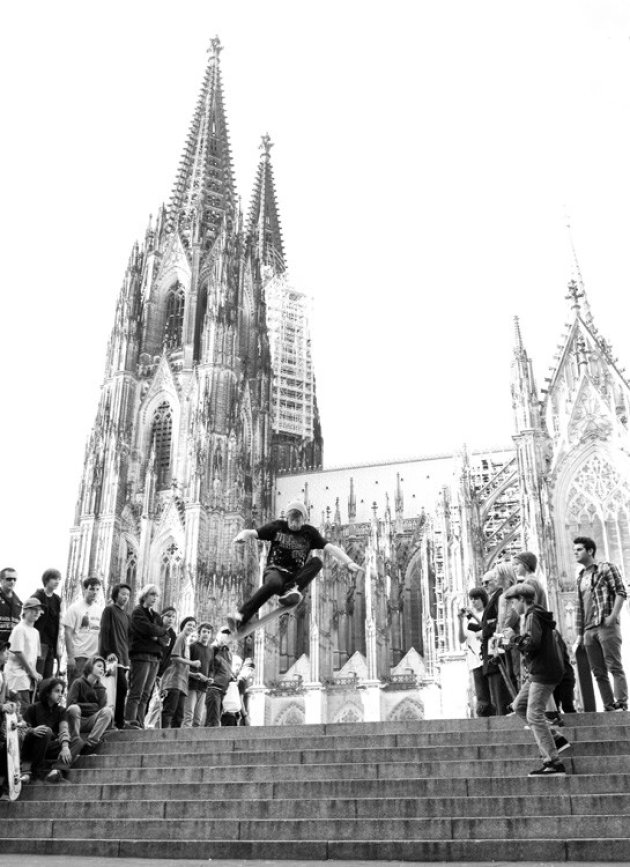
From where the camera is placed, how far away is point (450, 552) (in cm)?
3153

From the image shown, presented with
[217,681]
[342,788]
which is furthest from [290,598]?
[217,681]

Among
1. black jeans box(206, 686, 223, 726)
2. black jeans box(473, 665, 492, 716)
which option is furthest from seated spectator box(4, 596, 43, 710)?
black jeans box(473, 665, 492, 716)

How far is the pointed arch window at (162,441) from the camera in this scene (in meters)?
41.3

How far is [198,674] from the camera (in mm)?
12391

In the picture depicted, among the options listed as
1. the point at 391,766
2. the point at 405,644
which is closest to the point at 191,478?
the point at 405,644

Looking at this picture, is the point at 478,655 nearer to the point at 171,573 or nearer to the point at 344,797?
the point at 344,797

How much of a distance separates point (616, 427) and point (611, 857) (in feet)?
82.3

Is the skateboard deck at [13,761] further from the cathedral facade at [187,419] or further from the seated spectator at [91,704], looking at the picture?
the cathedral facade at [187,419]

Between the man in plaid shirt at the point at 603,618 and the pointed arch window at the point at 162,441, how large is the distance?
32.6m

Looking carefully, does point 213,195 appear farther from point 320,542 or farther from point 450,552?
point 320,542

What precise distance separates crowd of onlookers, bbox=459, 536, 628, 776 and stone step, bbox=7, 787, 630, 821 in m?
0.54

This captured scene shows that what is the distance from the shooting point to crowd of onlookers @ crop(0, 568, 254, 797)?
9.66 metres

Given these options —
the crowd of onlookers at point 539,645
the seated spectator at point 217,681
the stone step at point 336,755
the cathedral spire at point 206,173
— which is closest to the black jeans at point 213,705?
the seated spectator at point 217,681

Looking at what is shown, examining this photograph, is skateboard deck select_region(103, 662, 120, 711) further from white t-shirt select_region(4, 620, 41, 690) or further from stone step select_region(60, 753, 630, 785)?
stone step select_region(60, 753, 630, 785)
